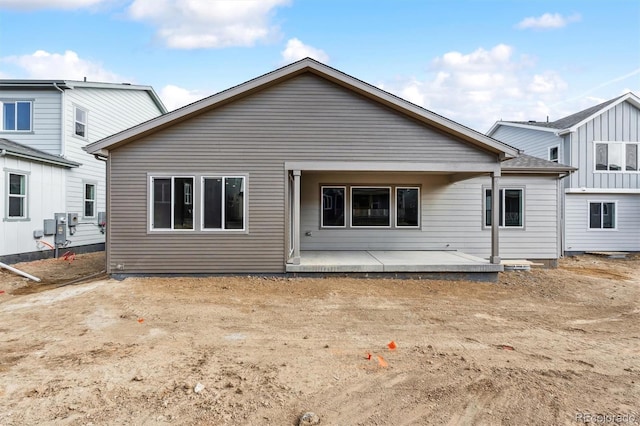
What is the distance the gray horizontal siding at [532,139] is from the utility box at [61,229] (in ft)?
53.4

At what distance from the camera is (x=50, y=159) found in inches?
452

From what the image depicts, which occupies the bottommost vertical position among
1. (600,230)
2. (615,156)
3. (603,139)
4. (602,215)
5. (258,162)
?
(600,230)

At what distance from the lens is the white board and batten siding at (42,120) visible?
12.5 meters

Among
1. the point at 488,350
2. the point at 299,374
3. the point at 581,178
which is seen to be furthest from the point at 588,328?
the point at 581,178

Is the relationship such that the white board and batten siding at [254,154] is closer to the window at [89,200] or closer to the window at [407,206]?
the window at [407,206]

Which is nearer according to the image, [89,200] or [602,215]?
[89,200]

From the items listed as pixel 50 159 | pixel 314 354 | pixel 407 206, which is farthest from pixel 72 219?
pixel 314 354

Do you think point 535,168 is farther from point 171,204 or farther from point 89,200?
point 89,200

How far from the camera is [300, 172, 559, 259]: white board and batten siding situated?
11148 mm

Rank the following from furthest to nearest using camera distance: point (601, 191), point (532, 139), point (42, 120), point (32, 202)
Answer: point (532, 139)
point (601, 191)
point (42, 120)
point (32, 202)

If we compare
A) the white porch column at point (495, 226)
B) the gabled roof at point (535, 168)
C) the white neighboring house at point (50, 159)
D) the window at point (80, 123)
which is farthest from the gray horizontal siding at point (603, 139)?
the window at point (80, 123)

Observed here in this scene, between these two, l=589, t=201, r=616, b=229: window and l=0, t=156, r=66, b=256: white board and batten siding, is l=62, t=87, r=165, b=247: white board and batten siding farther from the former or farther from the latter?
l=589, t=201, r=616, b=229: window

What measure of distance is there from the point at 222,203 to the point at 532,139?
14863 mm

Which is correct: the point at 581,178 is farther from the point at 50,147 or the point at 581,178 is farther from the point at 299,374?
the point at 50,147
